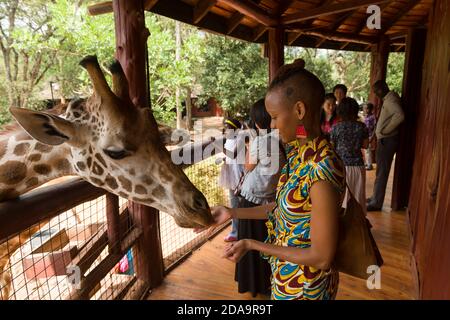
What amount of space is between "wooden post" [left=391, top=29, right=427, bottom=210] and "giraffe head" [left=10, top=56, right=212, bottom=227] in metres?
4.02

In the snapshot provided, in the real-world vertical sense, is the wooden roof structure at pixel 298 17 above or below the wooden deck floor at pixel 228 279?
above

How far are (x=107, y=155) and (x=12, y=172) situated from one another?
51 centimetres

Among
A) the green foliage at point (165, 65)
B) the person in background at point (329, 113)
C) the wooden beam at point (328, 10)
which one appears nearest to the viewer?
the wooden beam at point (328, 10)

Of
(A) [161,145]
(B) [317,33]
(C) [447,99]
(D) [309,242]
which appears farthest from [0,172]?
(B) [317,33]

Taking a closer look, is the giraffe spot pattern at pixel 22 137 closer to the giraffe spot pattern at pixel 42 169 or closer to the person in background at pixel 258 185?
the giraffe spot pattern at pixel 42 169

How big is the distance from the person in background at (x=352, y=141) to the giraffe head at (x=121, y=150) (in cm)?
256

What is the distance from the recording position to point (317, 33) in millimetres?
6238

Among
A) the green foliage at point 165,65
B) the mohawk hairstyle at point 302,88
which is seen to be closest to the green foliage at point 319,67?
the green foliage at point 165,65

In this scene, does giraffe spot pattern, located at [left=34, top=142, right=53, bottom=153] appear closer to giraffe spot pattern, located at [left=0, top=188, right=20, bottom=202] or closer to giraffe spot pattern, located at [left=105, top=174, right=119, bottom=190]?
giraffe spot pattern, located at [left=0, top=188, right=20, bottom=202]

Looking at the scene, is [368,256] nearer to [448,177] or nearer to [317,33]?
[448,177]

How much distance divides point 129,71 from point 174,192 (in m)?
1.47

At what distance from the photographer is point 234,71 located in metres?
15.6

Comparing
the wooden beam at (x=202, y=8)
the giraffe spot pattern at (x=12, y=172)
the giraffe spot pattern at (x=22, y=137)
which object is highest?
the wooden beam at (x=202, y=8)

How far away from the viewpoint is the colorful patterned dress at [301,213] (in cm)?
115
